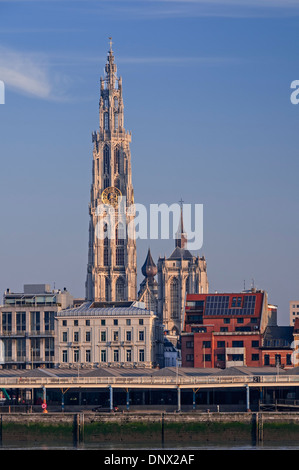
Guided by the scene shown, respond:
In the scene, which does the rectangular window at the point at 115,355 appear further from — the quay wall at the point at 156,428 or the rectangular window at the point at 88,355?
the quay wall at the point at 156,428

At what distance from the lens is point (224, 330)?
557ft

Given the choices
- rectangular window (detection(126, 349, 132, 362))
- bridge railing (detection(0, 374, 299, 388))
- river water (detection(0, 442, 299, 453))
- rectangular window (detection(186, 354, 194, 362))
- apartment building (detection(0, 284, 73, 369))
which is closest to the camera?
river water (detection(0, 442, 299, 453))

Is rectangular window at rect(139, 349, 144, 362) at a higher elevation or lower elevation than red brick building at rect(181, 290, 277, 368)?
lower

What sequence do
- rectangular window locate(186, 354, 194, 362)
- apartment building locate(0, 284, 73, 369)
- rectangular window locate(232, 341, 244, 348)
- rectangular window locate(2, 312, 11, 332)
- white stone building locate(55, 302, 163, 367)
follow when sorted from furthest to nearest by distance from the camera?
rectangular window locate(2, 312, 11, 332), apartment building locate(0, 284, 73, 369), white stone building locate(55, 302, 163, 367), rectangular window locate(186, 354, 194, 362), rectangular window locate(232, 341, 244, 348)

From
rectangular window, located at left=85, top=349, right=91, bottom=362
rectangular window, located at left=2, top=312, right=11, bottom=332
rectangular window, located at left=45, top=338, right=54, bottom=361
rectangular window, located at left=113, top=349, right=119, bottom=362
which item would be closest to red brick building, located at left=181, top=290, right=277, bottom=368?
rectangular window, located at left=113, top=349, right=119, bottom=362

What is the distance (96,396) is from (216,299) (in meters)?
35.6

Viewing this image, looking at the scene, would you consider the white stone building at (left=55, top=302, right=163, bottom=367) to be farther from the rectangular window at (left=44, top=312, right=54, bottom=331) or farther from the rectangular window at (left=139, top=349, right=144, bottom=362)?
the rectangular window at (left=44, top=312, right=54, bottom=331)

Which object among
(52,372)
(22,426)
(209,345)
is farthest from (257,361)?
(22,426)

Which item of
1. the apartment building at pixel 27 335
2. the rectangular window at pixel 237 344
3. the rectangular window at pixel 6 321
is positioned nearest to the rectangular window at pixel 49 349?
the apartment building at pixel 27 335

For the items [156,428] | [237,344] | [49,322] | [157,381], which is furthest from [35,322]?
[156,428]

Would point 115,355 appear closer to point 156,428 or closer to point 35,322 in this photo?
point 35,322

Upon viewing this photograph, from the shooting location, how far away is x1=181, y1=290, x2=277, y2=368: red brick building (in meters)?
166

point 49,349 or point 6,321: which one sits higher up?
point 6,321

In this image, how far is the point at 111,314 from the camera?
17400cm
